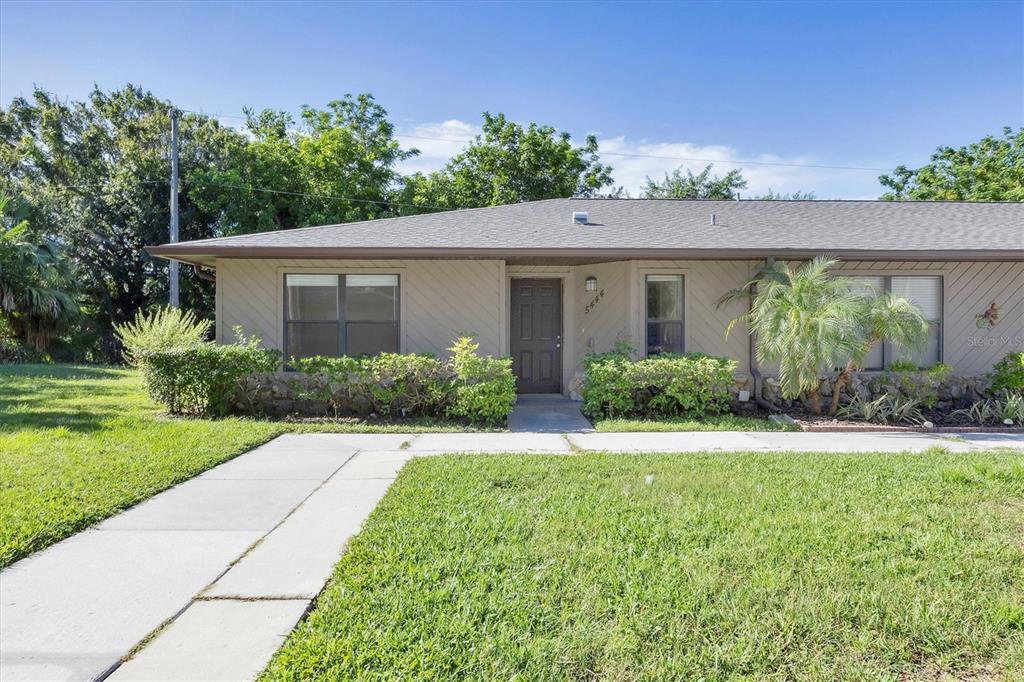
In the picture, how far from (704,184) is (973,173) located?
1063cm

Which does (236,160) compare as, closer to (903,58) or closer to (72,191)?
(72,191)

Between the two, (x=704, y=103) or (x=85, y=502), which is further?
(x=704, y=103)

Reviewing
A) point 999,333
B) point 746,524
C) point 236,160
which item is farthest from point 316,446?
point 236,160

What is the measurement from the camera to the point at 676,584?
3.00m

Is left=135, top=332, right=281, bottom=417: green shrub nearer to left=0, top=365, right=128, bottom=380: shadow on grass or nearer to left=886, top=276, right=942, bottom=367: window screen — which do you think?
left=0, top=365, right=128, bottom=380: shadow on grass

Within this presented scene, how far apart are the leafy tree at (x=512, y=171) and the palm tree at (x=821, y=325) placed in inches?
681

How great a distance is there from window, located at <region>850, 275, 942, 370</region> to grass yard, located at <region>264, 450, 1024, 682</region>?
4752mm

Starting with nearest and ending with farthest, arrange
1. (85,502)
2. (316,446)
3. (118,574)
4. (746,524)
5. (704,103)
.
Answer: (118,574)
(746,524)
(85,502)
(316,446)
(704,103)

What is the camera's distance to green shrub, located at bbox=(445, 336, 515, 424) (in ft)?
25.5

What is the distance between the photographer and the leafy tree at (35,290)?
14.3 m

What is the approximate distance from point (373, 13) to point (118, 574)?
11.1 m

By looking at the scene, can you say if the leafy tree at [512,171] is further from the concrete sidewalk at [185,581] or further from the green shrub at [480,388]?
the concrete sidewalk at [185,581]

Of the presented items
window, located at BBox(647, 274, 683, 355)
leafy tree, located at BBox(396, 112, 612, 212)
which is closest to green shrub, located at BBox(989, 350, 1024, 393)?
window, located at BBox(647, 274, 683, 355)

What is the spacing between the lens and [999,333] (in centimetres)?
942
